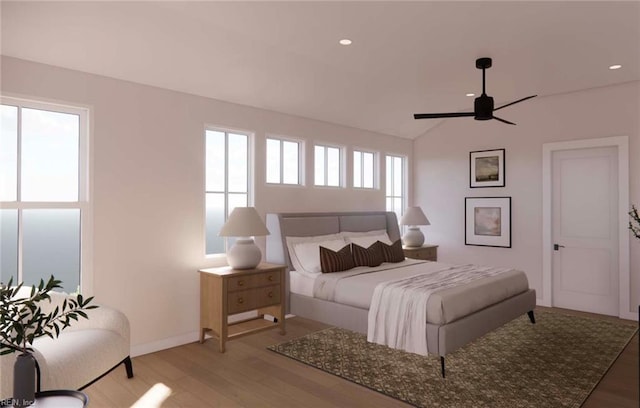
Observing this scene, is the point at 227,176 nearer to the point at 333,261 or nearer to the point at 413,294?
the point at 333,261

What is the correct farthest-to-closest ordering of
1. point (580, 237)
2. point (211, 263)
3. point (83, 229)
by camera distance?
point (580, 237), point (211, 263), point (83, 229)

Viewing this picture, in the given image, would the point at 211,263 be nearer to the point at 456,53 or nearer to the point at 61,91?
the point at 61,91

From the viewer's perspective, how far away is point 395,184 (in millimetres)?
6934

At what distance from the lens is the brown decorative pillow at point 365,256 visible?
15.4 feet

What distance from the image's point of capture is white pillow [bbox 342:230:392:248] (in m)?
5.14

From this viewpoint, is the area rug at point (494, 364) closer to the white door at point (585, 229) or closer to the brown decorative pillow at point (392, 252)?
the white door at point (585, 229)

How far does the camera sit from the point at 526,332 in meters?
4.38

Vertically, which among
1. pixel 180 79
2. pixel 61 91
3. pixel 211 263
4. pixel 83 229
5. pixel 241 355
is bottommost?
pixel 241 355

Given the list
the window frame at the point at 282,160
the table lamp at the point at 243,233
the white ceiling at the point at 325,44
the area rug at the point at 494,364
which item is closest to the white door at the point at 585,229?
the area rug at the point at 494,364

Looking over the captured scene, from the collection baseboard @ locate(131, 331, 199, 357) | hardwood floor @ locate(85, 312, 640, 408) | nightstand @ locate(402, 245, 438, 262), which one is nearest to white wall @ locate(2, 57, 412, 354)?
baseboard @ locate(131, 331, 199, 357)

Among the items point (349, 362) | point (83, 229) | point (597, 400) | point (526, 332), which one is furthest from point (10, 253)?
point (526, 332)

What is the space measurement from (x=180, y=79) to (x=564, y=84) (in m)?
4.34

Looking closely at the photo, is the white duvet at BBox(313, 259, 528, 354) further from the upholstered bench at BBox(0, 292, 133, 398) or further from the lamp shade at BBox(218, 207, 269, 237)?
the upholstered bench at BBox(0, 292, 133, 398)

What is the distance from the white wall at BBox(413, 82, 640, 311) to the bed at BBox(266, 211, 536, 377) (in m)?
1.47
